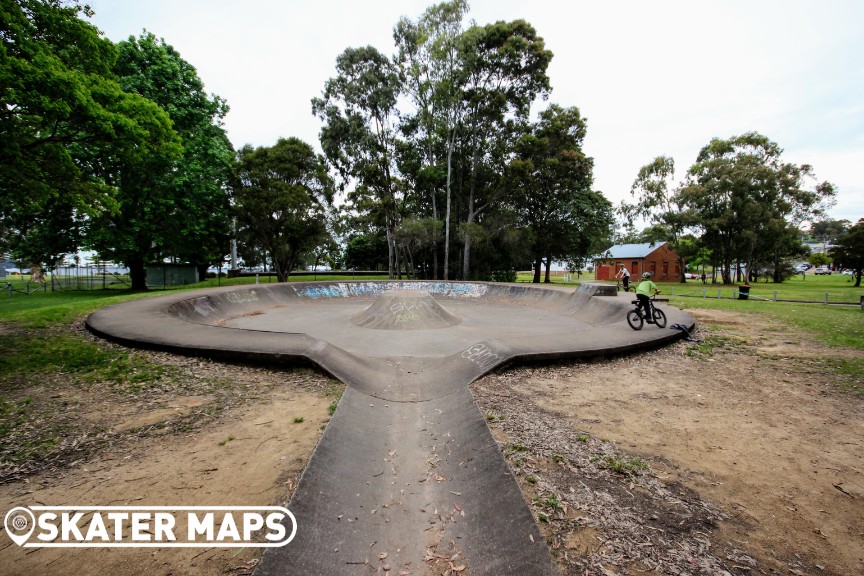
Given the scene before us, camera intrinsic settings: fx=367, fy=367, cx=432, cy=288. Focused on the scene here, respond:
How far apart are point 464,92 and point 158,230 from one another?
21.5 m

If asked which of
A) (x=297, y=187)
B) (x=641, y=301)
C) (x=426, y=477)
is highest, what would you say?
(x=297, y=187)

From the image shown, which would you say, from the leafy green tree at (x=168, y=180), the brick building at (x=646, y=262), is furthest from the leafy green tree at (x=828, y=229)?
the leafy green tree at (x=168, y=180)

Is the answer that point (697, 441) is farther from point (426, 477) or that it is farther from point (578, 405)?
point (426, 477)

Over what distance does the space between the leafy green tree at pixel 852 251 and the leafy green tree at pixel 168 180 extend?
45.9 meters

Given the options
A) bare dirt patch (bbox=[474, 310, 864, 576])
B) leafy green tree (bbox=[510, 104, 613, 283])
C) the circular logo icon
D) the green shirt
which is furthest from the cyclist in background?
leafy green tree (bbox=[510, 104, 613, 283])

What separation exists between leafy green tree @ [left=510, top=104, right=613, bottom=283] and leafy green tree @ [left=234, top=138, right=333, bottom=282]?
14.9m

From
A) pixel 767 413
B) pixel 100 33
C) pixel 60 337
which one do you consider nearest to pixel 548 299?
pixel 767 413

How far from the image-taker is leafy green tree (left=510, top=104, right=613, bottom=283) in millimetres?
28516

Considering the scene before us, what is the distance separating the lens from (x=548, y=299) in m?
17.3

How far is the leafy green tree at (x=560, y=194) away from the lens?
93.6 feet

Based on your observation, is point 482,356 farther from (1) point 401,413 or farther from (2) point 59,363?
(2) point 59,363

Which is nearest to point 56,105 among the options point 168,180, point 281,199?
point 168,180

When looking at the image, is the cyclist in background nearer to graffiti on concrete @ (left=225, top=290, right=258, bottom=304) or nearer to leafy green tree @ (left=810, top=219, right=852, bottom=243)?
graffiti on concrete @ (left=225, top=290, right=258, bottom=304)

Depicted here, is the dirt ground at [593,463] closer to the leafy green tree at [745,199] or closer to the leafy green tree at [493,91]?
the leafy green tree at [493,91]
